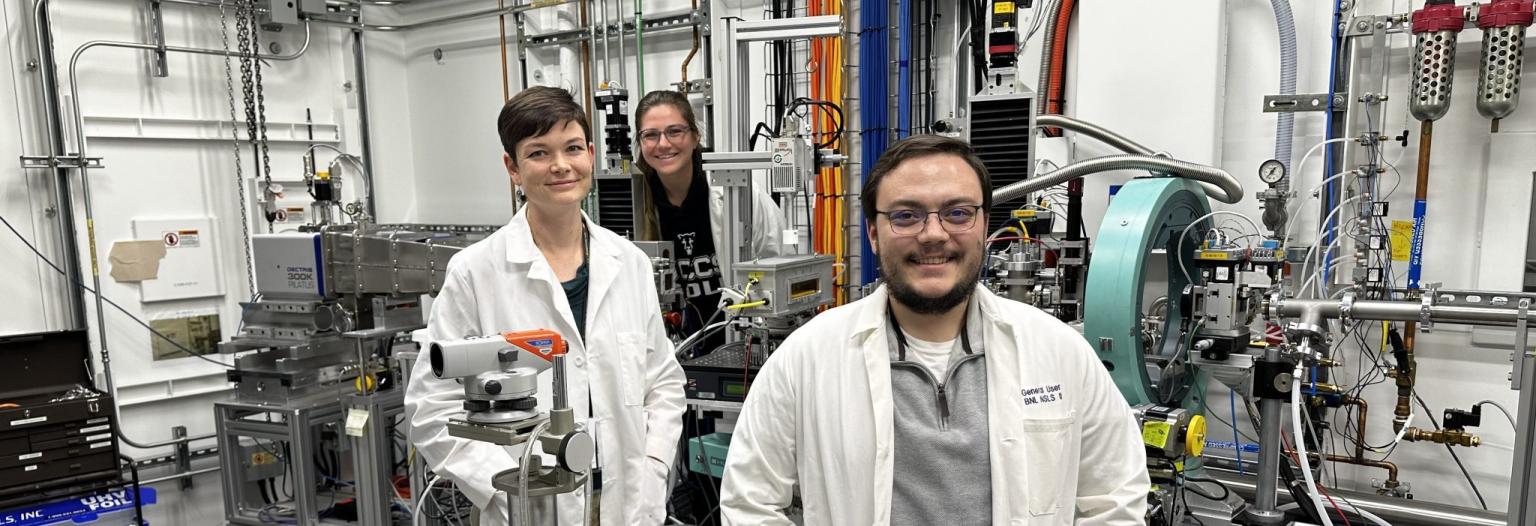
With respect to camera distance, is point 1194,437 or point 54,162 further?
point 54,162

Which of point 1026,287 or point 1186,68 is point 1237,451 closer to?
point 1026,287

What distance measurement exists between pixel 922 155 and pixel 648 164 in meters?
1.89

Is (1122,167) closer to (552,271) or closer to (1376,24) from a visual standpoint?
(1376,24)

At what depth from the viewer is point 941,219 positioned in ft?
4.50

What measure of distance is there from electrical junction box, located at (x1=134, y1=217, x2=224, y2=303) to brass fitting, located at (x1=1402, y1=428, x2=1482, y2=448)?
514 cm

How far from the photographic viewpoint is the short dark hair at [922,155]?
4.65 feet

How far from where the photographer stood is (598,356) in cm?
180

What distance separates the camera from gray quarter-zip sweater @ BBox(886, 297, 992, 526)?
137 centimetres

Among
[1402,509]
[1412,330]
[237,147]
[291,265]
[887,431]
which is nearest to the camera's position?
[887,431]

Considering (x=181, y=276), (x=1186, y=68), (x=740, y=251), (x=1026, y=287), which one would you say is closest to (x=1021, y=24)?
(x=1186, y=68)

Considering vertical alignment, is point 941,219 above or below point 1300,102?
below

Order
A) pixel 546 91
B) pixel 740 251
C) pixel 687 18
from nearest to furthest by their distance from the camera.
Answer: pixel 546 91
pixel 740 251
pixel 687 18

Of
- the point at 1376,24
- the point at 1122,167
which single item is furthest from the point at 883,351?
the point at 1376,24

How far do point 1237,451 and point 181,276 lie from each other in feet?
15.4
